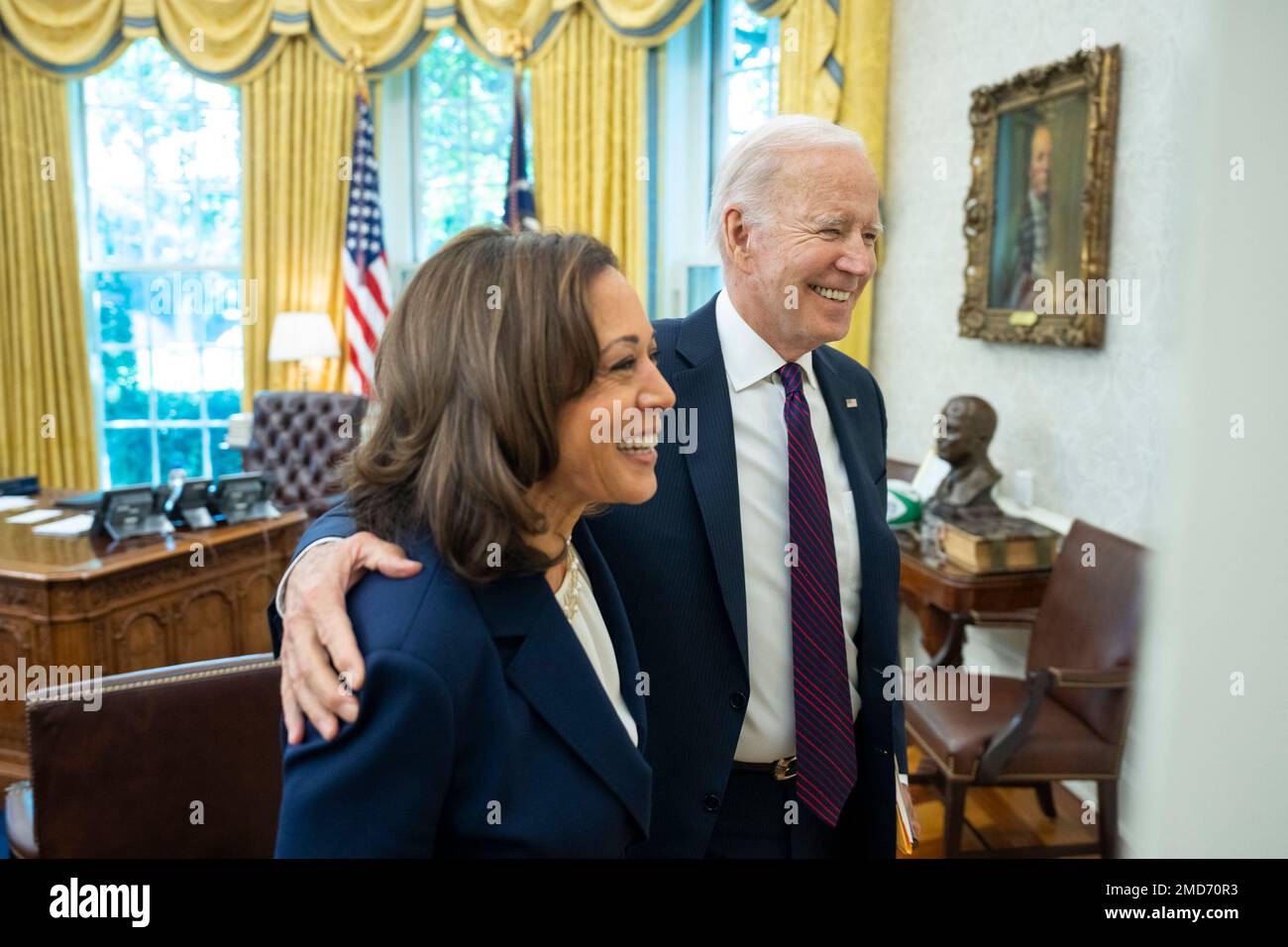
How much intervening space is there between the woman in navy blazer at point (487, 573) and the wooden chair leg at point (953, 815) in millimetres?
2198

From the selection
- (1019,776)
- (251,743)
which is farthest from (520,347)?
(1019,776)

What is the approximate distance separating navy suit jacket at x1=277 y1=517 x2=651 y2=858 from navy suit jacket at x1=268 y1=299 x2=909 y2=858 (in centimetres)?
34

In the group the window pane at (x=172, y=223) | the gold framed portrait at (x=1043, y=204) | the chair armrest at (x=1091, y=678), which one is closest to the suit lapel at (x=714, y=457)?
the chair armrest at (x=1091, y=678)

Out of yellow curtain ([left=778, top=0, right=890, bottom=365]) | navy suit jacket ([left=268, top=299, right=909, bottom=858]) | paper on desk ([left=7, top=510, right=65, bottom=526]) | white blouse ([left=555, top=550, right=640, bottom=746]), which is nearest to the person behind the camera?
white blouse ([left=555, top=550, right=640, bottom=746])

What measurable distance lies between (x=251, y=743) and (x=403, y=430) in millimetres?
1078

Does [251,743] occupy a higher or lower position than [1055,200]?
lower

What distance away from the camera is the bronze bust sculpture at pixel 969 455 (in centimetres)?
368

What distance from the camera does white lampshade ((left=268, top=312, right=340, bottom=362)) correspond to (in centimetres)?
644

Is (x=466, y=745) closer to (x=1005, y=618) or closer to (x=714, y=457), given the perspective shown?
(x=714, y=457)

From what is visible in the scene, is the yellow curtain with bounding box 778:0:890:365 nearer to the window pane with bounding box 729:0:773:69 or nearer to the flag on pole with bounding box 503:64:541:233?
the window pane with bounding box 729:0:773:69

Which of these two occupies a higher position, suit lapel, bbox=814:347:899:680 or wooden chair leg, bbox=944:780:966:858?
suit lapel, bbox=814:347:899:680

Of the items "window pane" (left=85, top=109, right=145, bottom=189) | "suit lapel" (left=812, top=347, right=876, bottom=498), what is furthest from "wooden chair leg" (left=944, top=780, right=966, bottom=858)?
"window pane" (left=85, top=109, right=145, bottom=189)
